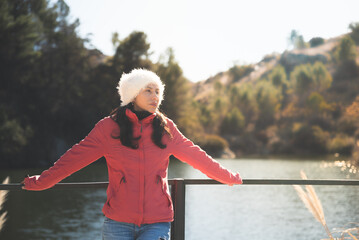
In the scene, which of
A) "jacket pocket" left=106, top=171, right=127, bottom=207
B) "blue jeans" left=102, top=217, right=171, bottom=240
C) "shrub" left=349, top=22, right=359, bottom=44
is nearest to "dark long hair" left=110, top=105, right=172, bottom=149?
"jacket pocket" left=106, top=171, right=127, bottom=207

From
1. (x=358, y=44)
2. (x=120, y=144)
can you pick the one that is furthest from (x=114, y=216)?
(x=358, y=44)

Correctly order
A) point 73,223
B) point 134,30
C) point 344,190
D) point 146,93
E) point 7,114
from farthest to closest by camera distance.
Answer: point 134,30 → point 7,114 → point 344,190 → point 73,223 → point 146,93

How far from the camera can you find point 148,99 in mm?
2035

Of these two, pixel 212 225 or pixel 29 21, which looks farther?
pixel 29 21

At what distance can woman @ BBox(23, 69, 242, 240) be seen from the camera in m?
1.89

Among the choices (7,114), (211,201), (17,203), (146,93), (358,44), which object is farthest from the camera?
(358,44)

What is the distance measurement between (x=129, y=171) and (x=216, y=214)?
14.9 metres

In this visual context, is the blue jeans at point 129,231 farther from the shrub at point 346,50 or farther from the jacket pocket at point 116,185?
the shrub at point 346,50

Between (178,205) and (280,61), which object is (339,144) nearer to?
(178,205)

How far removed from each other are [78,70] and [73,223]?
75.2 ft

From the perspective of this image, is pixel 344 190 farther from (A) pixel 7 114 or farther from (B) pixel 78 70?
(B) pixel 78 70

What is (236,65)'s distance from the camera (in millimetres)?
126312

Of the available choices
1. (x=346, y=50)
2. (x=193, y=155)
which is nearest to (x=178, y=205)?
(x=193, y=155)

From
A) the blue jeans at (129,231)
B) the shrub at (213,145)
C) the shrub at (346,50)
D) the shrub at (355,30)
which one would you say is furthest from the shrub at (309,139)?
the blue jeans at (129,231)
